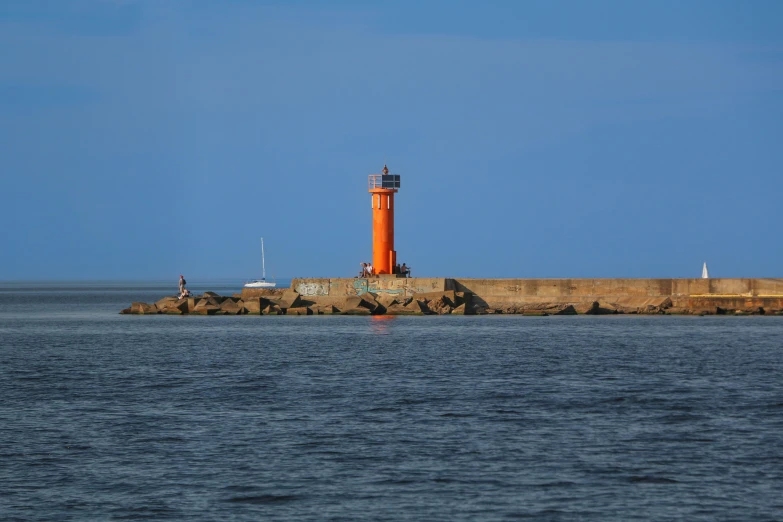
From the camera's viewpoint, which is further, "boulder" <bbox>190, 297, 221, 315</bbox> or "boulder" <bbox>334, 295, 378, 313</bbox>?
"boulder" <bbox>190, 297, 221, 315</bbox>

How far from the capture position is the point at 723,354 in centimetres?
2719

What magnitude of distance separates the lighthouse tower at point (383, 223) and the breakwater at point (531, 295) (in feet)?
5.52

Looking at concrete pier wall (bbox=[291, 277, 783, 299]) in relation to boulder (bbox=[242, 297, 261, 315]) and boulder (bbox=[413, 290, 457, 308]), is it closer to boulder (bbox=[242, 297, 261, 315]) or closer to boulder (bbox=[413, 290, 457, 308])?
boulder (bbox=[413, 290, 457, 308])

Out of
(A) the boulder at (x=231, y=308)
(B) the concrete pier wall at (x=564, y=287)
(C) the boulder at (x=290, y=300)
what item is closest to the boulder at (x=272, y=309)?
(C) the boulder at (x=290, y=300)

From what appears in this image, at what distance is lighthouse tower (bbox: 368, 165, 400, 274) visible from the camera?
45531 millimetres

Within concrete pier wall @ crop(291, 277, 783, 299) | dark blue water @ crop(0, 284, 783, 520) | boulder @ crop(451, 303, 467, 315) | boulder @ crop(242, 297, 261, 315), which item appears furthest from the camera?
boulder @ crop(242, 297, 261, 315)

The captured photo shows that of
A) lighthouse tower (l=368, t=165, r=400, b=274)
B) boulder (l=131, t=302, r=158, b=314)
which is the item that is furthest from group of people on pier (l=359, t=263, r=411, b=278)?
boulder (l=131, t=302, r=158, b=314)

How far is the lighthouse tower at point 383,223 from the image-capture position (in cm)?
4553

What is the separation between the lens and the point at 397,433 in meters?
14.6

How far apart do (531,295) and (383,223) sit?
698cm

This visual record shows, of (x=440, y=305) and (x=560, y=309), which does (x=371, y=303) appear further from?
(x=560, y=309)

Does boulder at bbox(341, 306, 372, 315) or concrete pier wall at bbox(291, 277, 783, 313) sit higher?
concrete pier wall at bbox(291, 277, 783, 313)

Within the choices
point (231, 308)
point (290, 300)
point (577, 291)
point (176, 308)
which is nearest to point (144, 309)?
point (176, 308)

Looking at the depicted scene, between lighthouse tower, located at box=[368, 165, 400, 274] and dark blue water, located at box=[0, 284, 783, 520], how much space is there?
51.9ft
